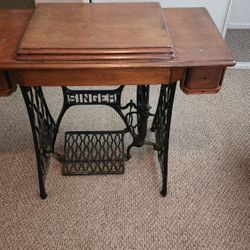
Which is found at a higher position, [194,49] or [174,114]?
[194,49]

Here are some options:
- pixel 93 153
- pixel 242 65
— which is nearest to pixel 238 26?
pixel 242 65

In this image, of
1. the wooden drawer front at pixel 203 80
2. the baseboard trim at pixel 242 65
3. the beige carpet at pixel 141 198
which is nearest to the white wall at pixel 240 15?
the baseboard trim at pixel 242 65

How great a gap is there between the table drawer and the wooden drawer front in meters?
0.59

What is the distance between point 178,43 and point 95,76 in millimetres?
303

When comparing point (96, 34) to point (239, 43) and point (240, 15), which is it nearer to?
point (239, 43)

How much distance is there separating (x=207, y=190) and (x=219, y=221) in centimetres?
17

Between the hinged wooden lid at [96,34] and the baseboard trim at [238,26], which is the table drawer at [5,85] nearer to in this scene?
the hinged wooden lid at [96,34]

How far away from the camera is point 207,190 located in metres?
1.47

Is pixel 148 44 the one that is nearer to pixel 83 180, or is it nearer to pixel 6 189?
pixel 83 180

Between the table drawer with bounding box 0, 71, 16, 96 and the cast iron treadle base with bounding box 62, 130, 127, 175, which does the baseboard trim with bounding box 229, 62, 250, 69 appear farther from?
the table drawer with bounding box 0, 71, 16, 96

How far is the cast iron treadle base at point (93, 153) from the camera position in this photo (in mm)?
1541

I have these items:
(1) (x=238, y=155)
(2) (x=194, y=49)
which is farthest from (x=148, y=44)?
(1) (x=238, y=155)

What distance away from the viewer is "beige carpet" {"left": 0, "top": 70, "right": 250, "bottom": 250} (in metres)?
1.29

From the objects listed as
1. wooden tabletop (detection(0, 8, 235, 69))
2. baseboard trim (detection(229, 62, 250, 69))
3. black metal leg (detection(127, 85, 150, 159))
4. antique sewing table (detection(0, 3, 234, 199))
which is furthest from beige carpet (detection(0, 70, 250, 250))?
wooden tabletop (detection(0, 8, 235, 69))
